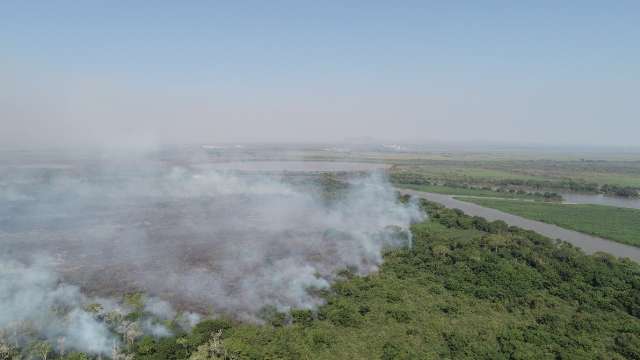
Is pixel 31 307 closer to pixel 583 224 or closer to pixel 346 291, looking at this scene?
pixel 346 291

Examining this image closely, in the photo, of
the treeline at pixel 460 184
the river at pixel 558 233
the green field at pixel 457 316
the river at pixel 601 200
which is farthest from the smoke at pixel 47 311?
the river at pixel 601 200

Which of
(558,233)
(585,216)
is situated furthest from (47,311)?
(585,216)

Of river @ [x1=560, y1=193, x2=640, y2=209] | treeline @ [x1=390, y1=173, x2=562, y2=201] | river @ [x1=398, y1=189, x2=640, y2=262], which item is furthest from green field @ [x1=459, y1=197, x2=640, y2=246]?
treeline @ [x1=390, y1=173, x2=562, y2=201]

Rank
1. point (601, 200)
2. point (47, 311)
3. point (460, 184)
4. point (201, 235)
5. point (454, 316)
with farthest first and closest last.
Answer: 1. point (460, 184)
2. point (601, 200)
3. point (201, 235)
4. point (454, 316)
5. point (47, 311)

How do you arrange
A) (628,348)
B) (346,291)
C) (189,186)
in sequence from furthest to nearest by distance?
(189,186)
(346,291)
(628,348)

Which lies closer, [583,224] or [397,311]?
[397,311]

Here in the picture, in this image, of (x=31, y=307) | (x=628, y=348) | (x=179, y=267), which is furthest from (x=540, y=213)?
(x=31, y=307)

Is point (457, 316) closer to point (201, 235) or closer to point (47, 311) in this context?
point (47, 311)
